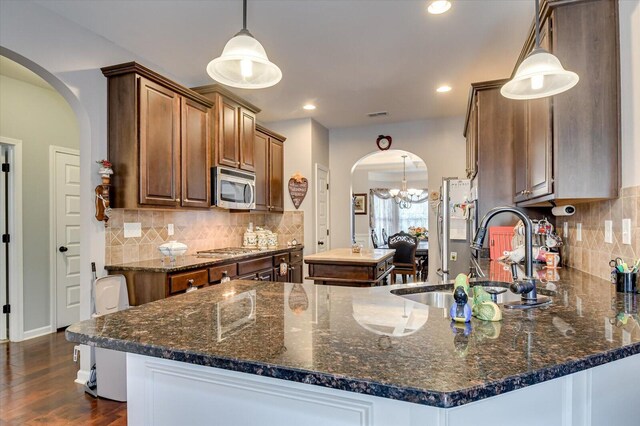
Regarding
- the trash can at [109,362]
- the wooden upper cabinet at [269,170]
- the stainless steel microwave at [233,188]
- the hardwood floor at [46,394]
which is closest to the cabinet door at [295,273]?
the wooden upper cabinet at [269,170]

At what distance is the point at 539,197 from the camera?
2.24m

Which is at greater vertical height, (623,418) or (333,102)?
(333,102)

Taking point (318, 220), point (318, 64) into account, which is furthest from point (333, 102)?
point (318, 220)

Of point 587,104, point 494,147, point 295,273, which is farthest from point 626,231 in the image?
point 295,273

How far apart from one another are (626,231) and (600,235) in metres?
0.32

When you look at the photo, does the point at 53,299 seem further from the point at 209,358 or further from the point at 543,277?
the point at 543,277

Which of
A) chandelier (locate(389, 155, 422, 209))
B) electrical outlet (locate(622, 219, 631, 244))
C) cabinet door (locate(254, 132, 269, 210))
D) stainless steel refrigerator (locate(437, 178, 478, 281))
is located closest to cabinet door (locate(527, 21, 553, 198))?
electrical outlet (locate(622, 219, 631, 244))

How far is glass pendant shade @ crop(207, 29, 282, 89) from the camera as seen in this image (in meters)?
1.55

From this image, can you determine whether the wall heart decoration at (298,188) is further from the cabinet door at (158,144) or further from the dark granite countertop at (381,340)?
the dark granite countertop at (381,340)

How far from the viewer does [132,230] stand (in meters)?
3.01

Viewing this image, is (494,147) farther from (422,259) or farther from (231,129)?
A: (422,259)

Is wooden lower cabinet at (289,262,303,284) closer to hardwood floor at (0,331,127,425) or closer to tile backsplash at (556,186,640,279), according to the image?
hardwood floor at (0,331,127,425)

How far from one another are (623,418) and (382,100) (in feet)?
12.6

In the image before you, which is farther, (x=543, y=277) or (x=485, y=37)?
(x=485, y=37)
